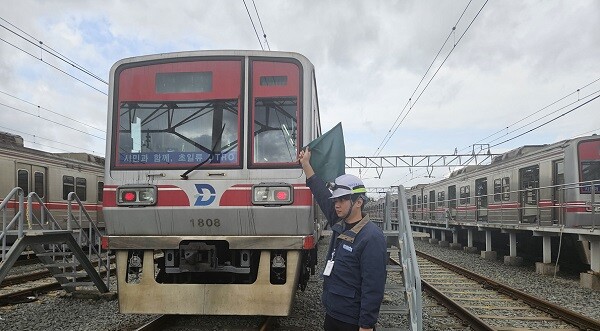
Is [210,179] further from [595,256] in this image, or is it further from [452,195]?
[452,195]

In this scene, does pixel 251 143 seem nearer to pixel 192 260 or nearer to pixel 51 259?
pixel 192 260

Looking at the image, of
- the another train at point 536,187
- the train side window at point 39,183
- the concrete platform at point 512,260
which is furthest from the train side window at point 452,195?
the train side window at point 39,183

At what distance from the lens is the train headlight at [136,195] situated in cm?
490

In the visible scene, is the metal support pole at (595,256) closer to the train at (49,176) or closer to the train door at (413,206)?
the train at (49,176)

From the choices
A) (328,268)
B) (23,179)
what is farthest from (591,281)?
(23,179)

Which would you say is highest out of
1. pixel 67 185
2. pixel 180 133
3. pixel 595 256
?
pixel 180 133

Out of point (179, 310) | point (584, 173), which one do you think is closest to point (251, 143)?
point (179, 310)

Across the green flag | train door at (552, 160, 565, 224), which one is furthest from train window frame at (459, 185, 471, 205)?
the green flag

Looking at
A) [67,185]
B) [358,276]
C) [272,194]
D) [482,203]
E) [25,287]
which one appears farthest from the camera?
[482,203]

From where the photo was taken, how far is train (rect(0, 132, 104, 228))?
1278cm

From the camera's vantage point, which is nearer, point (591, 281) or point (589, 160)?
point (591, 281)

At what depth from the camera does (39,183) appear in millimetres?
14008

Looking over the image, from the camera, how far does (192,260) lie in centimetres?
487

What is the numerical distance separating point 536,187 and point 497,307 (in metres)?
7.88
